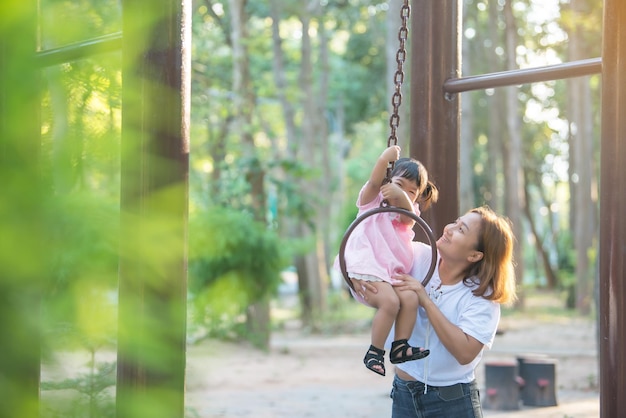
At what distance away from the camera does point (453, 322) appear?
8.36 ft

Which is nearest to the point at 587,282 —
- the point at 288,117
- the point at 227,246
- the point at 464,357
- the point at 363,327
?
the point at 363,327

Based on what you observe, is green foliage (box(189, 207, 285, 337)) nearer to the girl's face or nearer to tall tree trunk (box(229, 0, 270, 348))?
tall tree trunk (box(229, 0, 270, 348))

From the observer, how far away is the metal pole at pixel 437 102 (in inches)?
131

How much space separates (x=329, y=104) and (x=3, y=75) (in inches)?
1129

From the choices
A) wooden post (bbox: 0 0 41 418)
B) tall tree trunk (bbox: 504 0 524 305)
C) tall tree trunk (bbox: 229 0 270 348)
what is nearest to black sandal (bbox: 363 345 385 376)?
wooden post (bbox: 0 0 41 418)

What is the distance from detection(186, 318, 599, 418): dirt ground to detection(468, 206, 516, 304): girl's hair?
1.73 meters

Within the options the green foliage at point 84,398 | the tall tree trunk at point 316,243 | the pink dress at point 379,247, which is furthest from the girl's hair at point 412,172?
the tall tree trunk at point 316,243

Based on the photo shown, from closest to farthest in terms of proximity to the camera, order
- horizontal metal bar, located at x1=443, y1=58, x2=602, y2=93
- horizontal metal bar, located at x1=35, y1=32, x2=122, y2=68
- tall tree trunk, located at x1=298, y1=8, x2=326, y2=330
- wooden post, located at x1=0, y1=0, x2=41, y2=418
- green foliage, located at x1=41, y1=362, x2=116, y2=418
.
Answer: wooden post, located at x1=0, y1=0, x2=41, y2=418 < green foliage, located at x1=41, y1=362, x2=116, y2=418 < horizontal metal bar, located at x1=35, y1=32, x2=122, y2=68 < horizontal metal bar, located at x1=443, y1=58, x2=602, y2=93 < tall tree trunk, located at x1=298, y1=8, x2=326, y2=330

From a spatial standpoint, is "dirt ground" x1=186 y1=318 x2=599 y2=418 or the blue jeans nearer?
the blue jeans

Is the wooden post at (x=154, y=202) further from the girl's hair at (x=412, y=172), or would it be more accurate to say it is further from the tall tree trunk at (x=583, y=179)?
the tall tree trunk at (x=583, y=179)

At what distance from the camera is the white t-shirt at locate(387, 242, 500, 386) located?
246 cm

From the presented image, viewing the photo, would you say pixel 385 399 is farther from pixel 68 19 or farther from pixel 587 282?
pixel 587 282

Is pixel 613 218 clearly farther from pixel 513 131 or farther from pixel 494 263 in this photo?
pixel 513 131

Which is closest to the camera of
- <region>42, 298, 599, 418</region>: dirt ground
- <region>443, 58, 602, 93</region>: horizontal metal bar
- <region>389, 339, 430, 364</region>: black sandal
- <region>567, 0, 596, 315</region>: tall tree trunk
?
<region>389, 339, 430, 364</region>: black sandal
